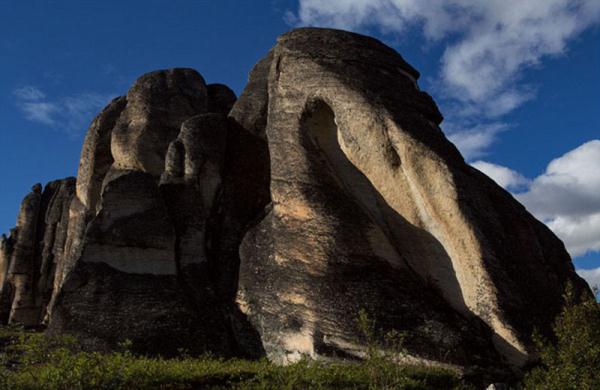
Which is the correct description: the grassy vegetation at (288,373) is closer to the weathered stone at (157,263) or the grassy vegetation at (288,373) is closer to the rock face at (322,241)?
the rock face at (322,241)

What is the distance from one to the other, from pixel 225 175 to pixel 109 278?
617 centimetres

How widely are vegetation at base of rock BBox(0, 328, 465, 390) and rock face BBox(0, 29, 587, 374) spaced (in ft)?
5.25

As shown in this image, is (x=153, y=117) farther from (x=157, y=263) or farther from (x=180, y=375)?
(x=180, y=375)

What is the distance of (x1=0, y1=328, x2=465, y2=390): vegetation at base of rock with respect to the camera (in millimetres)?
13078

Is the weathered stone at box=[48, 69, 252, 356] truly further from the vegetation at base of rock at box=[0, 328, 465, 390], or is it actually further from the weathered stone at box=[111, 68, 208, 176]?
the weathered stone at box=[111, 68, 208, 176]

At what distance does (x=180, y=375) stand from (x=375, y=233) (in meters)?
7.42

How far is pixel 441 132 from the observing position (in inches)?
866

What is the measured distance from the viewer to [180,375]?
48.4 ft

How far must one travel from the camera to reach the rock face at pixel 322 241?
18.0 meters

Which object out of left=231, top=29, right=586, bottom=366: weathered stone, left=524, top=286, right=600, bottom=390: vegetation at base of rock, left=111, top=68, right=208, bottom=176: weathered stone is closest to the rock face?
left=231, top=29, right=586, bottom=366: weathered stone

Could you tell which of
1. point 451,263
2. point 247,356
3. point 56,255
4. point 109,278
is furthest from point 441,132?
point 56,255

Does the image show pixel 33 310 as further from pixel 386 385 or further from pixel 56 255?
pixel 386 385

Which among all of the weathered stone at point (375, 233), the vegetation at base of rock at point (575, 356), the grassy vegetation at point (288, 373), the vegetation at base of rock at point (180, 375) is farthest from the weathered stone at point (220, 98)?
the vegetation at base of rock at point (575, 356)

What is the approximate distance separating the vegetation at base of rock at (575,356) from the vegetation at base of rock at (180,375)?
2118 mm
